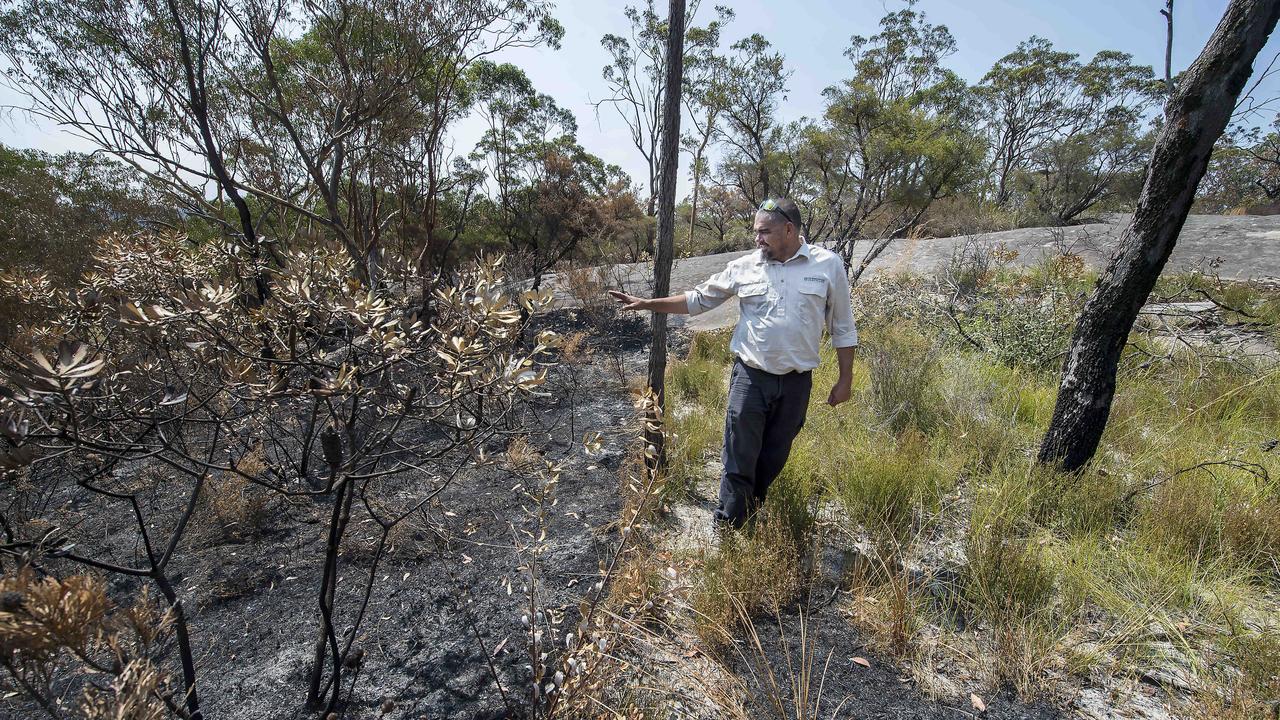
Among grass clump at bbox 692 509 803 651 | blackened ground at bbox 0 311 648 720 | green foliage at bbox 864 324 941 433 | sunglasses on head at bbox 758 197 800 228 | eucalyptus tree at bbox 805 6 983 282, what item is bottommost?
blackened ground at bbox 0 311 648 720

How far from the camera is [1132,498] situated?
2.62 meters

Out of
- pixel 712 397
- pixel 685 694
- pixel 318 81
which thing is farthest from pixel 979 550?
pixel 318 81

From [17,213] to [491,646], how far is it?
10.6 metres

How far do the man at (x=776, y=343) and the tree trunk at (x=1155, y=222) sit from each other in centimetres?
130

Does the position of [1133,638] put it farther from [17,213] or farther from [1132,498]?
[17,213]

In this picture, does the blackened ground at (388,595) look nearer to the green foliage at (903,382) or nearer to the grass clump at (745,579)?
the grass clump at (745,579)

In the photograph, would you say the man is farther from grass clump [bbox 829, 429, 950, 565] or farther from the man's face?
grass clump [bbox 829, 429, 950, 565]

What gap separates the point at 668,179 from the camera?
317cm

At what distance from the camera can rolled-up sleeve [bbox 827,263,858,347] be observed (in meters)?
2.42

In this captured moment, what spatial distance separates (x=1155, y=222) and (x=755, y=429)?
81.7 inches

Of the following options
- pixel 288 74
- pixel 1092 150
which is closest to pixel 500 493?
pixel 288 74

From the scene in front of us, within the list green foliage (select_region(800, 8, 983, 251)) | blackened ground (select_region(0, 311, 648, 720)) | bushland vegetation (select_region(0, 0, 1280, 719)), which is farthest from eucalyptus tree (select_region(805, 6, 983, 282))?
blackened ground (select_region(0, 311, 648, 720))

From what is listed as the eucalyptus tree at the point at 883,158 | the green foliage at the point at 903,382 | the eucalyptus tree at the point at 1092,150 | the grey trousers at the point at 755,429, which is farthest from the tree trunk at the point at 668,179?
the eucalyptus tree at the point at 1092,150

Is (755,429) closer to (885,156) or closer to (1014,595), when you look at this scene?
(1014,595)
